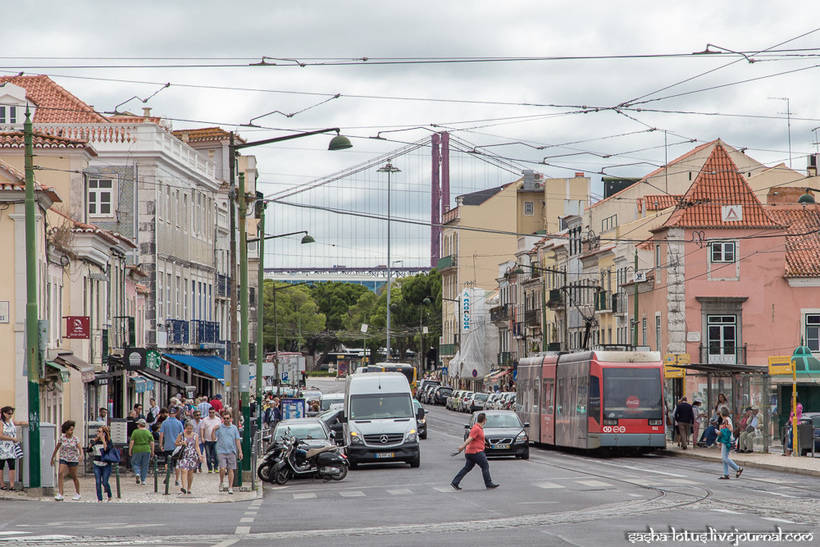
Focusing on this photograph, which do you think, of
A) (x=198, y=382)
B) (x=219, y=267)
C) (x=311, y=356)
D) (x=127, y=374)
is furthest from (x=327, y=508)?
(x=311, y=356)

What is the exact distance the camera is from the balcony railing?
63.2 meters

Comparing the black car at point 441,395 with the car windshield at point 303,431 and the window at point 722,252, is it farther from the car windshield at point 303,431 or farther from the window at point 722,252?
the car windshield at point 303,431

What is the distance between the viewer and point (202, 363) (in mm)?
59656

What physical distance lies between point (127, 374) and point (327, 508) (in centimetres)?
2941

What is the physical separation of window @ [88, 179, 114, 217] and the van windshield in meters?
22.2

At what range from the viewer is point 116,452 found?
88.5 feet

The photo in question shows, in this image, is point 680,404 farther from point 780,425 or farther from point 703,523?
point 703,523

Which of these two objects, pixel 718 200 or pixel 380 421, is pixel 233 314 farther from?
pixel 718 200

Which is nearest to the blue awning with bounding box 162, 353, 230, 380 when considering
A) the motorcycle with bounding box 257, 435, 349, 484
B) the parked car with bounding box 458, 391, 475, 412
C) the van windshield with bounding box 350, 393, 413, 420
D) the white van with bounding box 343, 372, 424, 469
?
the white van with bounding box 343, 372, 424, 469

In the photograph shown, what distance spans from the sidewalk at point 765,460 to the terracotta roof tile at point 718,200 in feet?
65.5

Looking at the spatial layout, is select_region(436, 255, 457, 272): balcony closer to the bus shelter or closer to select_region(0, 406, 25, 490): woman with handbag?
the bus shelter

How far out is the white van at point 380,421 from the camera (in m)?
37.2

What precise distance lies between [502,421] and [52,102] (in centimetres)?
2306

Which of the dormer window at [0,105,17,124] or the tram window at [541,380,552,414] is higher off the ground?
the dormer window at [0,105,17,124]
